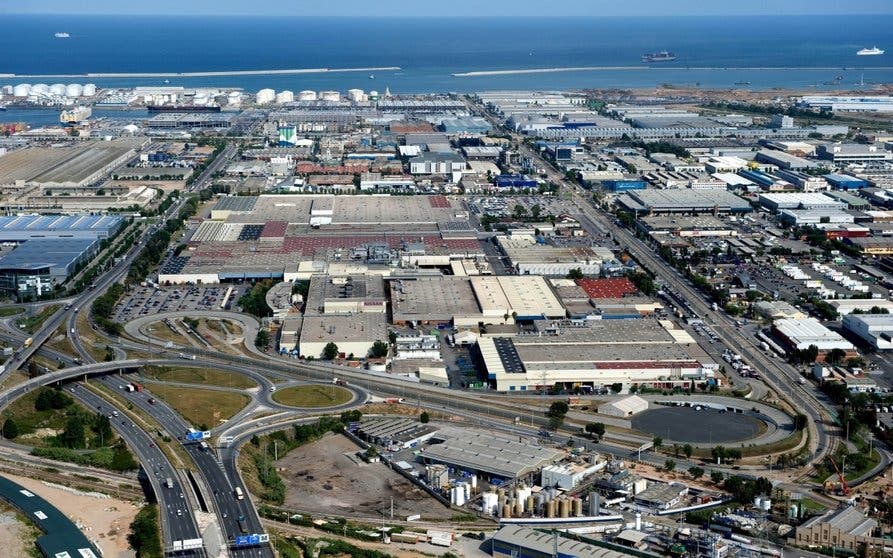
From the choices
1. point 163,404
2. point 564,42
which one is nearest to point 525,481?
point 163,404

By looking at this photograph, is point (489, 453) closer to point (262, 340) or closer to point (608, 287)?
point (262, 340)

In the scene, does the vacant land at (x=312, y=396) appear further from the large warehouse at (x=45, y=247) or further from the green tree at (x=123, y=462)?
the large warehouse at (x=45, y=247)

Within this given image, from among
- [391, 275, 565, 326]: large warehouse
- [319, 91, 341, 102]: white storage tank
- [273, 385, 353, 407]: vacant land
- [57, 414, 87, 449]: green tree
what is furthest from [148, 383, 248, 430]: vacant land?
[319, 91, 341, 102]: white storage tank

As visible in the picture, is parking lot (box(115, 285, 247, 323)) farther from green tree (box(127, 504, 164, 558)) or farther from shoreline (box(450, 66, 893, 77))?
shoreline (box(450, 66, 893, 77))

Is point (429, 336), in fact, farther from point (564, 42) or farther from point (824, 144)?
point (564, 42)

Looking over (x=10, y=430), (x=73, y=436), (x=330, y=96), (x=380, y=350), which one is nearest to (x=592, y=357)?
(x=380, y=350)
